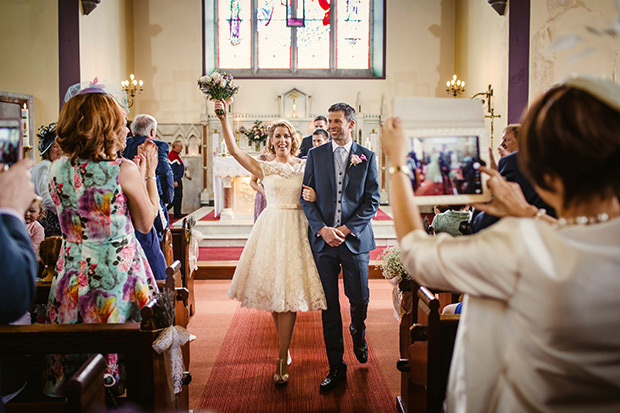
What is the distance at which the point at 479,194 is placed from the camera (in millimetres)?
1221

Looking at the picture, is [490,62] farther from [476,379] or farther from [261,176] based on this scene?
[476,379]

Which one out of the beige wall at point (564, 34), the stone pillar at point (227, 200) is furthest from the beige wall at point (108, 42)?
the beige wall at point (564, 34)

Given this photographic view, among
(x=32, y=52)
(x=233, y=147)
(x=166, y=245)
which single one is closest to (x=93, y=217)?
(x=233, y=147)

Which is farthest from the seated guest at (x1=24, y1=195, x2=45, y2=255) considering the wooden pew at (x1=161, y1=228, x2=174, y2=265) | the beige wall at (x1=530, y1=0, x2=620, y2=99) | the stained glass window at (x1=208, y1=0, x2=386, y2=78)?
the stained glass window at (x1=208, y1=0, x2=386, y2=78)

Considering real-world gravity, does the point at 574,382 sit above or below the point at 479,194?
below

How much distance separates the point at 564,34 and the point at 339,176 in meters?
3.53

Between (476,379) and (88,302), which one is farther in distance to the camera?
(88,302)

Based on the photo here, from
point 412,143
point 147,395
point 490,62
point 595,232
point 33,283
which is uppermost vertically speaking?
point 490,62

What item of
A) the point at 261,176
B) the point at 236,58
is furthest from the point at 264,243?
the point at 236,58

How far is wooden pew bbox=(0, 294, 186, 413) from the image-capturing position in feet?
5.52

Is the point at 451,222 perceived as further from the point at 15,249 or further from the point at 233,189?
the point at 233,189

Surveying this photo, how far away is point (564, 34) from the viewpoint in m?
4.95

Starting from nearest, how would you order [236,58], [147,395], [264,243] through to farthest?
[147,395] → [264,243] → [236,58]

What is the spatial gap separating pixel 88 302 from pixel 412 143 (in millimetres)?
1398
